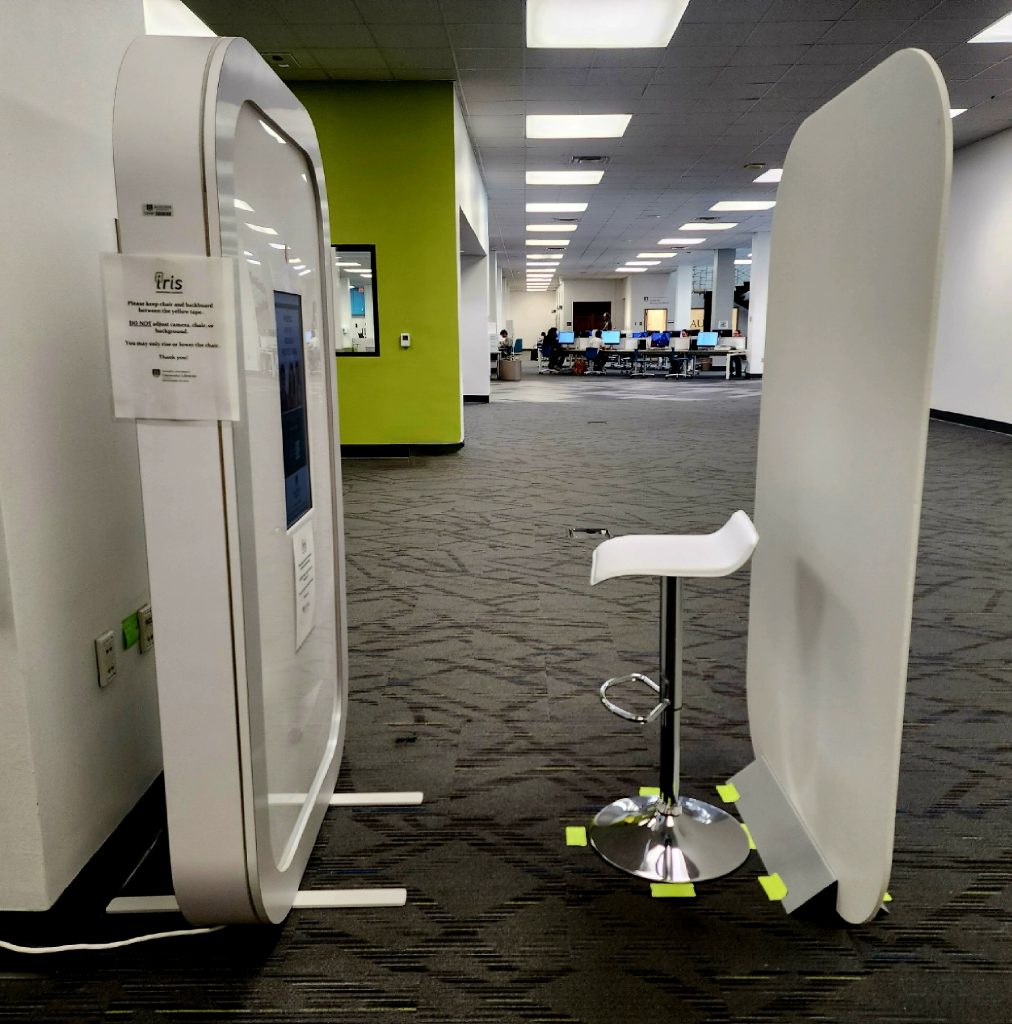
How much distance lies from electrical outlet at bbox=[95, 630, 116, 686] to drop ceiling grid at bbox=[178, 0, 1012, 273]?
17.7ft

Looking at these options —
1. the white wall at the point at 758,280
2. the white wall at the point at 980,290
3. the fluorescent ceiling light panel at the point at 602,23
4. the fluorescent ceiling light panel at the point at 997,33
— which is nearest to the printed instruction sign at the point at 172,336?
the fluorescent ceiling light panel at the point at 602,23

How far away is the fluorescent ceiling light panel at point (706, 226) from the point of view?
17.2 meters

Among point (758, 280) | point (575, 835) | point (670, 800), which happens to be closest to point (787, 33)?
point (670, 800)

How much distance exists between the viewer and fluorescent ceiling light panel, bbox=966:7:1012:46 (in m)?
6.39

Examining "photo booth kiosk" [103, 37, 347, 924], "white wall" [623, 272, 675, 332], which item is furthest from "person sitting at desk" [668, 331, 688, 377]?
"photo booth kiosk" [103, 37, 347, 924]

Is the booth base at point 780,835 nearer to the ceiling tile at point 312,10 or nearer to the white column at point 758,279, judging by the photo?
the ceiling tile at point 312,10

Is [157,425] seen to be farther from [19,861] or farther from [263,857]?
[19,861]

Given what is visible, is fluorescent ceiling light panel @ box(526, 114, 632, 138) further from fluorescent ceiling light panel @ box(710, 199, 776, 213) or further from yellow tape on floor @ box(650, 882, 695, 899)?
yellow tape on floor @ box(650, 882, 695, 899)

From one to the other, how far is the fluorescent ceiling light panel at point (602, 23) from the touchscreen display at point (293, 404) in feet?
17.4

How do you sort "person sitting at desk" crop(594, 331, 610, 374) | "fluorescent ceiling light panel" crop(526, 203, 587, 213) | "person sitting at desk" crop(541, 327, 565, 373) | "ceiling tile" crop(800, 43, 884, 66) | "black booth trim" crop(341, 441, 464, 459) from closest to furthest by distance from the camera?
"ceiling tile" crop(800, 43, 884, 66), "black booth trim" crop(341, 441, 464, 459), "fluorescent ceiling light panel" crop(526, 203, 587, 213), "person sitting at desk" crop(594, 331, 610, 374), "person sitting at desk" crop(541, 327, 565, 373)

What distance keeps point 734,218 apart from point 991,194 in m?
7.08

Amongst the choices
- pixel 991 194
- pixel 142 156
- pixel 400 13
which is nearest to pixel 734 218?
pixel 991 194

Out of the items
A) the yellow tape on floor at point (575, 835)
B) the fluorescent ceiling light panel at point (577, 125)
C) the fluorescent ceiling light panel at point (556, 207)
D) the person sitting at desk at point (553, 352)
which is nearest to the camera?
the yellow tape on floor at point (575, 835)

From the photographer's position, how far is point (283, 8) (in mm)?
5863
